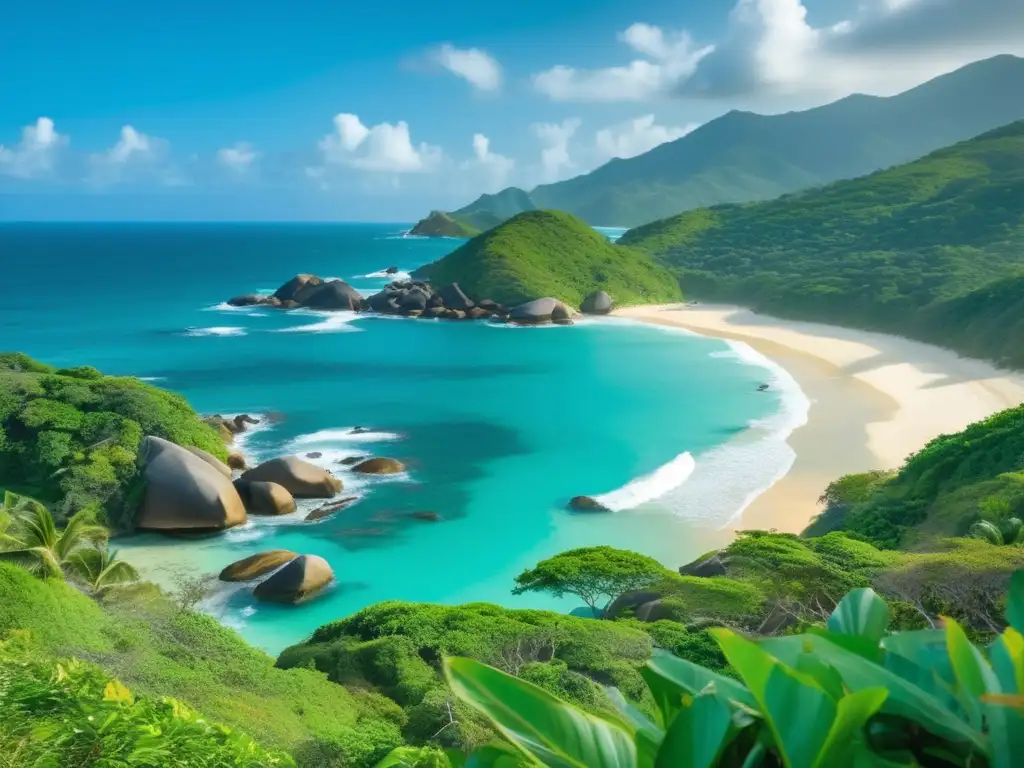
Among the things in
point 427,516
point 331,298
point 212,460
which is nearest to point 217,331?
point 331,298

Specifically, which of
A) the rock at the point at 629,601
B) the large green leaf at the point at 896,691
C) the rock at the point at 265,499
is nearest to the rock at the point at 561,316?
the rock at the point at 265,499

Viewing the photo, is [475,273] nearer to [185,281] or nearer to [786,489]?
[185,281]

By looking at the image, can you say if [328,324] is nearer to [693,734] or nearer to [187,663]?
[187,663]

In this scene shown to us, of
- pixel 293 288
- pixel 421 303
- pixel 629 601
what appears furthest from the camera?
pixel 293 288

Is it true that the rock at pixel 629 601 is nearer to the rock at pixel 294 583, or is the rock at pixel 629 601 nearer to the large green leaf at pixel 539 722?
the rock at pixel 294 583

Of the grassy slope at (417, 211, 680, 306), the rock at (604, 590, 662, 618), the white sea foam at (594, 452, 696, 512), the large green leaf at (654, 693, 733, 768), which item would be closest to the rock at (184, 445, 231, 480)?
the white sea foam at (594, 452, 696, 512)
